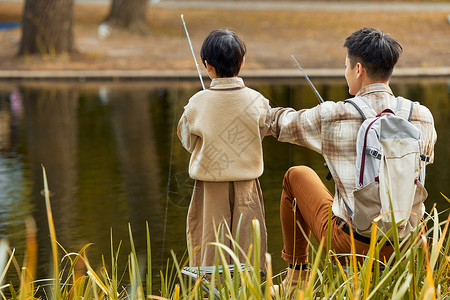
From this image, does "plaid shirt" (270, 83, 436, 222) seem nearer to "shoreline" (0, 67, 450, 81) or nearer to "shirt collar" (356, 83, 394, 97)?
"shirt collar" (356, 83, 394, 97)

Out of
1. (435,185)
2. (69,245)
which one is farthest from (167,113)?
(69,245)

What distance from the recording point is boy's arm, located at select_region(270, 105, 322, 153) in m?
3.41

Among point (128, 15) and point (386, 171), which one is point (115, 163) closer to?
point (386, 171)

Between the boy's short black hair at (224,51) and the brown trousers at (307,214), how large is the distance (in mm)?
600

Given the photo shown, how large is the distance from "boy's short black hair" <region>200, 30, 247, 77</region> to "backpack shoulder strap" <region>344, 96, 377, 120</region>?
1.70 feet

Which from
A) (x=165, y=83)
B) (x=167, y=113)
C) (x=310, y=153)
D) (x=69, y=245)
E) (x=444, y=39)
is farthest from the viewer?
(x=444, y=39)

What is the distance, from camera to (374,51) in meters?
3.36

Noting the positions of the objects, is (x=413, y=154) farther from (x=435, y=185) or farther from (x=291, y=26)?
(x=291, y=26)

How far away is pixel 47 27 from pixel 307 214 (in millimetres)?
13814

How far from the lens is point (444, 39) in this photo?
63.4ft

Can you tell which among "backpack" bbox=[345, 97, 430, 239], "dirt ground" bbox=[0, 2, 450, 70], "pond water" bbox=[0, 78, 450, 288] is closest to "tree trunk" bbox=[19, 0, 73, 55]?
"dirt ground" bbox=[0, 2, 450, 70]

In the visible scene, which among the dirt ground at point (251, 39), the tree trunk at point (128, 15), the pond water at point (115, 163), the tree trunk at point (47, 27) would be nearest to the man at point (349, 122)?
the pond water at point (115, 163)

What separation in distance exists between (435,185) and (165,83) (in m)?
8.25

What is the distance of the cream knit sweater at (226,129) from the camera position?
3.56 meters
